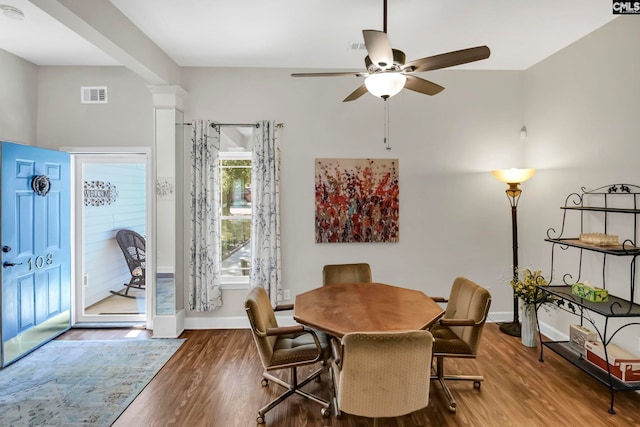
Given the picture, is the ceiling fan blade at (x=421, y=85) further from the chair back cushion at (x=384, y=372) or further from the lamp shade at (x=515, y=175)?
the lamp shade at (x=515, y=175)

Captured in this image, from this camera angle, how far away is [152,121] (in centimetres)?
405

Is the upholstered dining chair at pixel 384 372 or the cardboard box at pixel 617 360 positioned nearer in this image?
the upholstered dining chair at pixel 384 372

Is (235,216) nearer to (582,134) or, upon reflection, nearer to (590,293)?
(590,293)

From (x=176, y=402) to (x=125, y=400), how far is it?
1.33ft

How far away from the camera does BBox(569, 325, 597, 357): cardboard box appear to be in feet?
9.50

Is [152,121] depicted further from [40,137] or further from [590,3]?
[590,3]

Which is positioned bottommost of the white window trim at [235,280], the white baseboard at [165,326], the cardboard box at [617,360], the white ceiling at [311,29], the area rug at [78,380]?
the area rug at [78,380]

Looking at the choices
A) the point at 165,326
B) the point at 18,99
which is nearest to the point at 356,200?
the point at 165,326

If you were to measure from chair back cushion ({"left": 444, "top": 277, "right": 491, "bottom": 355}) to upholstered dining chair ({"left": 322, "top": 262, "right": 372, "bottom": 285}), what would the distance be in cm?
88

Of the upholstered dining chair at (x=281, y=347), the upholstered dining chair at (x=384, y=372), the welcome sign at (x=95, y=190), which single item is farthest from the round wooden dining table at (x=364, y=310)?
the welcome sign at (x=95, y=190)

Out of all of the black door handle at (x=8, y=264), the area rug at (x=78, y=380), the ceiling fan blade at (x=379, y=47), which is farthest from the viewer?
the black door handle at (x=8, y=264)

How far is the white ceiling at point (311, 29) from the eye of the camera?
107 inches

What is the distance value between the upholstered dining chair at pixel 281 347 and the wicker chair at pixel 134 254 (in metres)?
2.39

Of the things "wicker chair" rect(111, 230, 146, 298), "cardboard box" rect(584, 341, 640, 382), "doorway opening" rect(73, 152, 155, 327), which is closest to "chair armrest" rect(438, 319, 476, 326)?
"cardboard box" rect(584, 341, 640, 382)
